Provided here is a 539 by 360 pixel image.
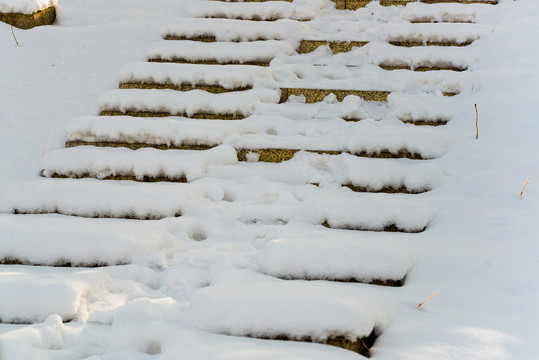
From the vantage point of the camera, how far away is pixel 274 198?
6.93ft

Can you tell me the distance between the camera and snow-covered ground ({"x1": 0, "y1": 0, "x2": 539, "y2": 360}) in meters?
1.40

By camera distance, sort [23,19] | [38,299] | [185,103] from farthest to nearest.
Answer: [23,19] < [185,103] < [38,299]

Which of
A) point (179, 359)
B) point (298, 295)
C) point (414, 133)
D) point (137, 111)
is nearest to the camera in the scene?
point (179, 359)

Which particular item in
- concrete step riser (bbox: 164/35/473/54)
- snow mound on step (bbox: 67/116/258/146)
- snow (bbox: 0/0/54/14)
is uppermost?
snow (bbox: 0/0/54/14)

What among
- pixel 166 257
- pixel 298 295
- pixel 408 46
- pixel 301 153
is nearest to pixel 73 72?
pixel 301 153

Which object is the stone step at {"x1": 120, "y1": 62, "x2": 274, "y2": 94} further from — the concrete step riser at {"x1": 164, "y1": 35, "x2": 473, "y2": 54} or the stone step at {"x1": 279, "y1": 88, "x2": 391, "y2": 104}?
the concrete step riser at {"x1": 164, "y1": 35, "x2": 473, "y2": 54}

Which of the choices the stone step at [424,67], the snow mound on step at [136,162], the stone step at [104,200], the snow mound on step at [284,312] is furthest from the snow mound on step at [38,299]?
the stone step at [424,67]

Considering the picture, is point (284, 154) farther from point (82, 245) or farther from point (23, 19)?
point (23, 19)

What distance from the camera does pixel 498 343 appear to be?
4.26ft

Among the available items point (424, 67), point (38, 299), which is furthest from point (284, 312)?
point (424, 67)

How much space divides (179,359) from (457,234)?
3.46 feet

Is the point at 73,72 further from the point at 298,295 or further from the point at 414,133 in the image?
the point at 298,295

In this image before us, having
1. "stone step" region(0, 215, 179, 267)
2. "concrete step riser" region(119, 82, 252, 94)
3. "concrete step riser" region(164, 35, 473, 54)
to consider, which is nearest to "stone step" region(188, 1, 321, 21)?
"concrete step riser" region(164, 35, 473, 54)

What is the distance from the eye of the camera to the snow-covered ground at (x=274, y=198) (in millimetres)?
1402
